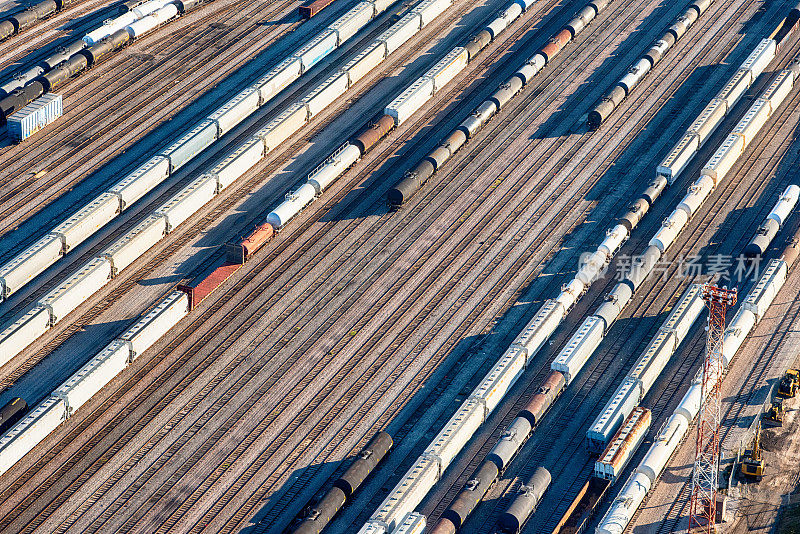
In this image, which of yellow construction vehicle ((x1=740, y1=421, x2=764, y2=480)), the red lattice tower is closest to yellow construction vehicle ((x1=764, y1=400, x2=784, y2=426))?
yellow construction vehicle ((x1=740, y1=421, x2=764, y2=480))

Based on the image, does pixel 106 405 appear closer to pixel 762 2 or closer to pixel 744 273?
pixel 744 273

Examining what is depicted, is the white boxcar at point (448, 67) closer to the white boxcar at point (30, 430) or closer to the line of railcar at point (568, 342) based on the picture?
the line of railcar at point (568, 342)

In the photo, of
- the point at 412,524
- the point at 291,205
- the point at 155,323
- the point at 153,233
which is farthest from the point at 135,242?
the point at 412,524

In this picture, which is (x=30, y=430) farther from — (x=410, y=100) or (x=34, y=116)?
(x=410, y=100)

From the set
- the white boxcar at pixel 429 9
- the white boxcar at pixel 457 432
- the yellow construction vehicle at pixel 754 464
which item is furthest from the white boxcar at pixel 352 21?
the yellow construction vehicle at pixel 754 464

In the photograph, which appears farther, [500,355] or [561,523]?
[500,355]

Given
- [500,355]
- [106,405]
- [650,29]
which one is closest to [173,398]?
[106,405]

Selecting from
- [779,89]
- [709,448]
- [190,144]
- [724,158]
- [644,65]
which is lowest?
[190,144]
